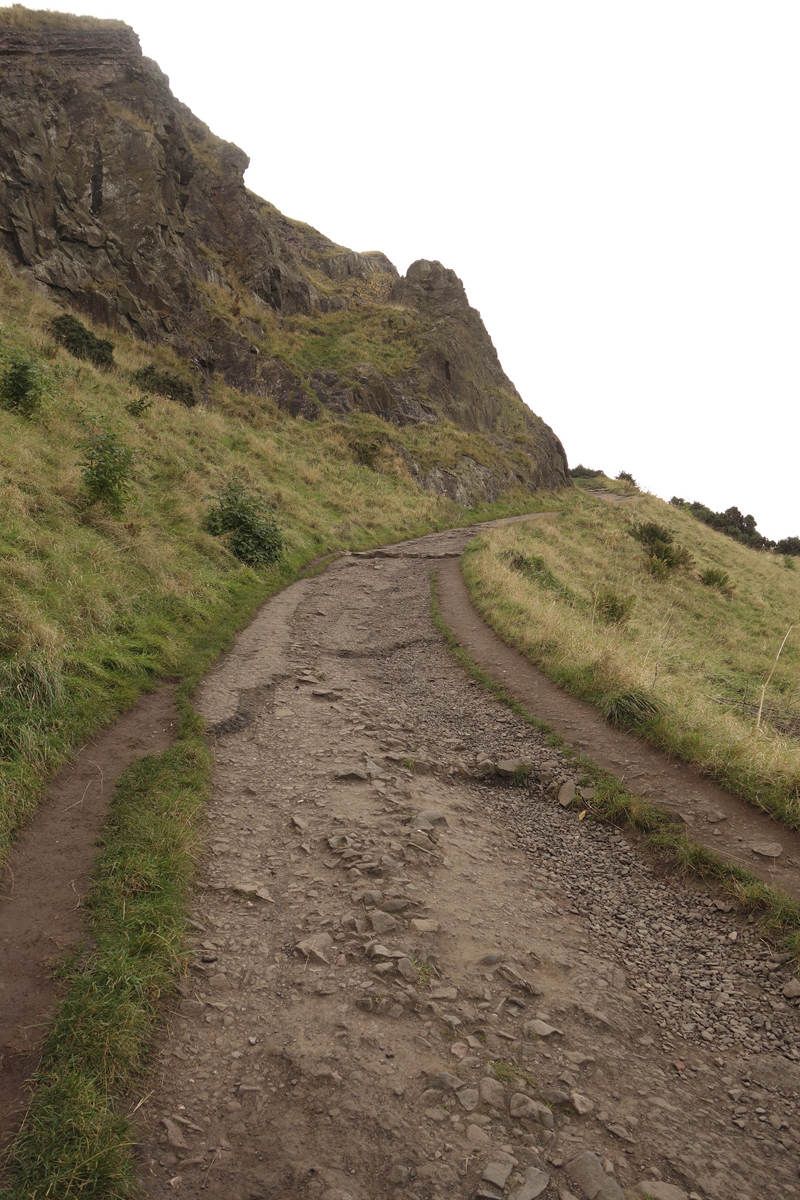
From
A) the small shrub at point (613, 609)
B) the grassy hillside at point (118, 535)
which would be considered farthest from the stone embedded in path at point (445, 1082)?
the small shrub at point (613, 609)

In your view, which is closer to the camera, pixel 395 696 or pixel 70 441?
pixel 395 696

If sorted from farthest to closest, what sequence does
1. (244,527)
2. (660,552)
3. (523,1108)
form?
(660,552), (244,527), (523,1108)

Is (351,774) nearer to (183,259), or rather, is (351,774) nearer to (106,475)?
(106,475)

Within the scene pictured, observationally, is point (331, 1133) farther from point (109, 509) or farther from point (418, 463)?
point (418, 463)

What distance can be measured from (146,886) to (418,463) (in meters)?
34.8

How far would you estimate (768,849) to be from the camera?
6.11 m

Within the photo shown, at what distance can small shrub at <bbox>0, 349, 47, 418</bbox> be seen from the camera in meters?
14.4

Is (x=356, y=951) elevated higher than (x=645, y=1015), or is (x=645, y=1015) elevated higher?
(x=645, y=1015)

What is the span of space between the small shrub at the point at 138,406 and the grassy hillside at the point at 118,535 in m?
0.20

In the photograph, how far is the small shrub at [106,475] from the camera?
12648 millimetres

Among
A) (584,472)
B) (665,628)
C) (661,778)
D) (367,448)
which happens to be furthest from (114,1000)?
(584,472)

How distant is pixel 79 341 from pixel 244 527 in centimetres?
1219

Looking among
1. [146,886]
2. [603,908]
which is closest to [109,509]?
[146,886]

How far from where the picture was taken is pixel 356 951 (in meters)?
4.75
